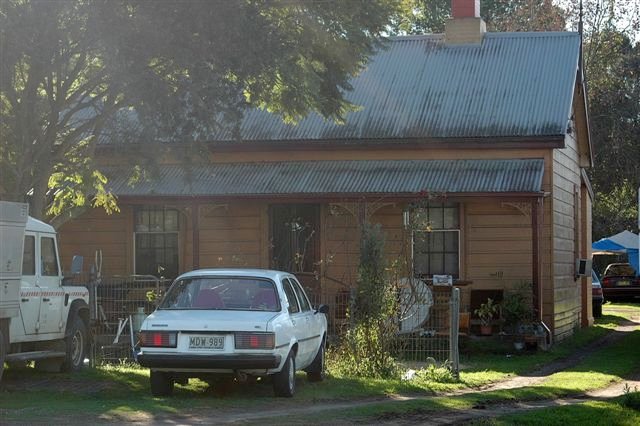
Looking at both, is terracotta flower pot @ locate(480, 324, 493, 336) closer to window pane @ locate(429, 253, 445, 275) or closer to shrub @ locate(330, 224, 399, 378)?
window pane @ locate(429, 253, 445, 275)

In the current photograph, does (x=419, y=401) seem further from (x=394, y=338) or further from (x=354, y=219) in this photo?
(x=354, y=219)

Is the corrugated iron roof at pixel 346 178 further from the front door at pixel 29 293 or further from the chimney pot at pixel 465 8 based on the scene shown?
the front door at pixel 29 293

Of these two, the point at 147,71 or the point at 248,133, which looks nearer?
the point at 147,71

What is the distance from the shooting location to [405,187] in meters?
22.3

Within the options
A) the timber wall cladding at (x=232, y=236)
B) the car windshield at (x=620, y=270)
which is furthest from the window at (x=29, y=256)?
the car windshield at (x=620, y=270)

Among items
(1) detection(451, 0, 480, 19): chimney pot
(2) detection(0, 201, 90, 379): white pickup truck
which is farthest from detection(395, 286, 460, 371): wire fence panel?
(1) detection(451, 0, 480, 19): chimney pot

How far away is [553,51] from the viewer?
84.2 ft

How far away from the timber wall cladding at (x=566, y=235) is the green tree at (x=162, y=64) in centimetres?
773

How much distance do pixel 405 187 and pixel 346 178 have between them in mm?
1459

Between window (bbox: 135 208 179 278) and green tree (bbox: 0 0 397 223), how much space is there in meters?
7.09

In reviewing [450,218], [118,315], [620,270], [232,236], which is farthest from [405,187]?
[620,270]

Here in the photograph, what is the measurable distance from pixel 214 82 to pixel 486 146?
10042mm

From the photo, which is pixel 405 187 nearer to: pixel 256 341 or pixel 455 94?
pixel 455 94

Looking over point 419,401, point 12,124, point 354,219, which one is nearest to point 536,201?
point 354,219
